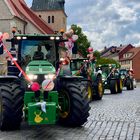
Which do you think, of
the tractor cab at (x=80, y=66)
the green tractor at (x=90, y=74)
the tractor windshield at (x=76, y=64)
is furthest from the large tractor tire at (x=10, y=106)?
the tractor windshield at (x=76, y=64)

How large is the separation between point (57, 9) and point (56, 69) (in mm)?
98239

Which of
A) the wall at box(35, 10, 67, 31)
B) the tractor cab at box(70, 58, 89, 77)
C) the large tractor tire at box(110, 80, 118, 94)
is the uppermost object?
the wall at box(35, 10, 67, 31)

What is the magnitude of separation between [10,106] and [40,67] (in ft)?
4.36

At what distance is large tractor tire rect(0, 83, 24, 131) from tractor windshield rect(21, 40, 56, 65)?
1653mm

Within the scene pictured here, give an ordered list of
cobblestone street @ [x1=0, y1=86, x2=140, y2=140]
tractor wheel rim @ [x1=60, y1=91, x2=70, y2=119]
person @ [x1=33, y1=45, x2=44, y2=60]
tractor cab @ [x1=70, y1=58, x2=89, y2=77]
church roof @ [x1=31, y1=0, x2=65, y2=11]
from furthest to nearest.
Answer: church roof @ [x1=31, y1=0, x2=65, y2=11], tractor cab @ [x1=70, y1=58, x2=89, y2=77], person @ [x1=33, y1=45, x2=44, y2=60], tractor wheel rim @ [x1=60, y1=91, x2=70, y2=119], cobblestone street @ [x1=0, y1=86, x2=140, y2=140]

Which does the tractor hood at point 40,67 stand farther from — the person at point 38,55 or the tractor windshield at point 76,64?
the tractor windshield at point 76,64

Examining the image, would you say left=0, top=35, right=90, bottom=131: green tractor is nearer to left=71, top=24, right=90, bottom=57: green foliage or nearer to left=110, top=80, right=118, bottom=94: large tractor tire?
left=110, top=80, right=118, bottom=94: large tractor tire

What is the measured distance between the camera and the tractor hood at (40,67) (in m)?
10.6

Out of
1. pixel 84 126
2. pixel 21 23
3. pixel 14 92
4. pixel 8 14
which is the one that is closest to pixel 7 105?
pixel 14 92

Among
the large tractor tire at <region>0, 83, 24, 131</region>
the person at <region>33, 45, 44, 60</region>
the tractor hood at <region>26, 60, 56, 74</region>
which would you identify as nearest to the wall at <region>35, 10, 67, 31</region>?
the person at <region>33, 45, 44, 60</region>

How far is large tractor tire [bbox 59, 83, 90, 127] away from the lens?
10664 millimetres

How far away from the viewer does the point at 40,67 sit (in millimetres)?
10781

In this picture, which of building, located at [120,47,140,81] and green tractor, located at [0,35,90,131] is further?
building, located at [120,47,140,81]

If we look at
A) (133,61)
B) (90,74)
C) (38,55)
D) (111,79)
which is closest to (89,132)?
(38,55)
